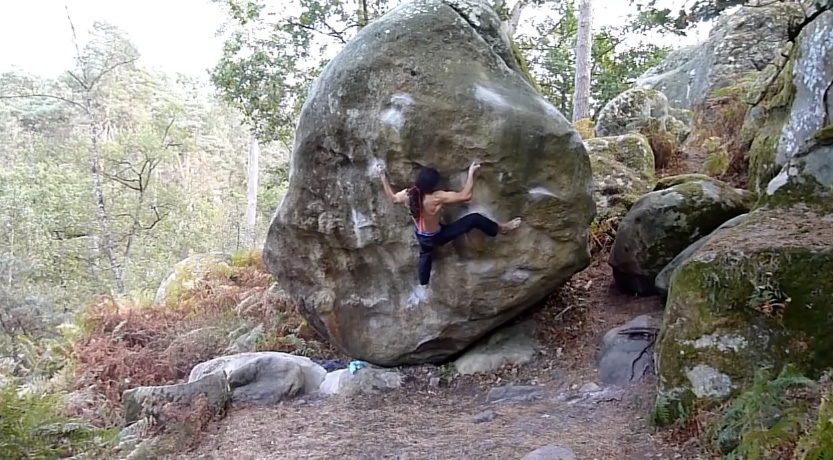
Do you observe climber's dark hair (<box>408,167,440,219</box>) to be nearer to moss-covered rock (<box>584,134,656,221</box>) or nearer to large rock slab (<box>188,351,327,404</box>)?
large rock slab (<box>188,351,327,404</box>)

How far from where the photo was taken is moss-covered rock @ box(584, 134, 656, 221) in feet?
28.5

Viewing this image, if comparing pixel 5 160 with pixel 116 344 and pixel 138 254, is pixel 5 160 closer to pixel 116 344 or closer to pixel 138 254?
pixel 138 254

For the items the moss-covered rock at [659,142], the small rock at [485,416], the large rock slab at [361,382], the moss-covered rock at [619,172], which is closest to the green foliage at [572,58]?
the moss-covered rock at [659,142]

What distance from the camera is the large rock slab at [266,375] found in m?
6.45

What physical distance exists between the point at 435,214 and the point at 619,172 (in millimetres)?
3977

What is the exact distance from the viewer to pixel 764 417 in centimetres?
334

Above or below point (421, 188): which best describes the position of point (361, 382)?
below

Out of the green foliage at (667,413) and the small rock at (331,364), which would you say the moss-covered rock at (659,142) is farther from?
the green foliage at (667,413)

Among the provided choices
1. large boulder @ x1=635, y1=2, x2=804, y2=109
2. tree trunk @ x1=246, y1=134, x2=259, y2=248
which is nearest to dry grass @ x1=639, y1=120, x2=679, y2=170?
large boulder @ x1=635, y1=2, x2=804, y2=109

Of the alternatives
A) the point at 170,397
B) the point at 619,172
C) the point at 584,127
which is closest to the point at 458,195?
the point at 170,397

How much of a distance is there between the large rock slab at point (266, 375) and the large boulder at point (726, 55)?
9792mm

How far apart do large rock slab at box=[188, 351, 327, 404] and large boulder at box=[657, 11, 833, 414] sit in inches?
149

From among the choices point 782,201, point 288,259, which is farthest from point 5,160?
point 782,201

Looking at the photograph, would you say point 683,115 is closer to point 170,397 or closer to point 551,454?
point 551,454
